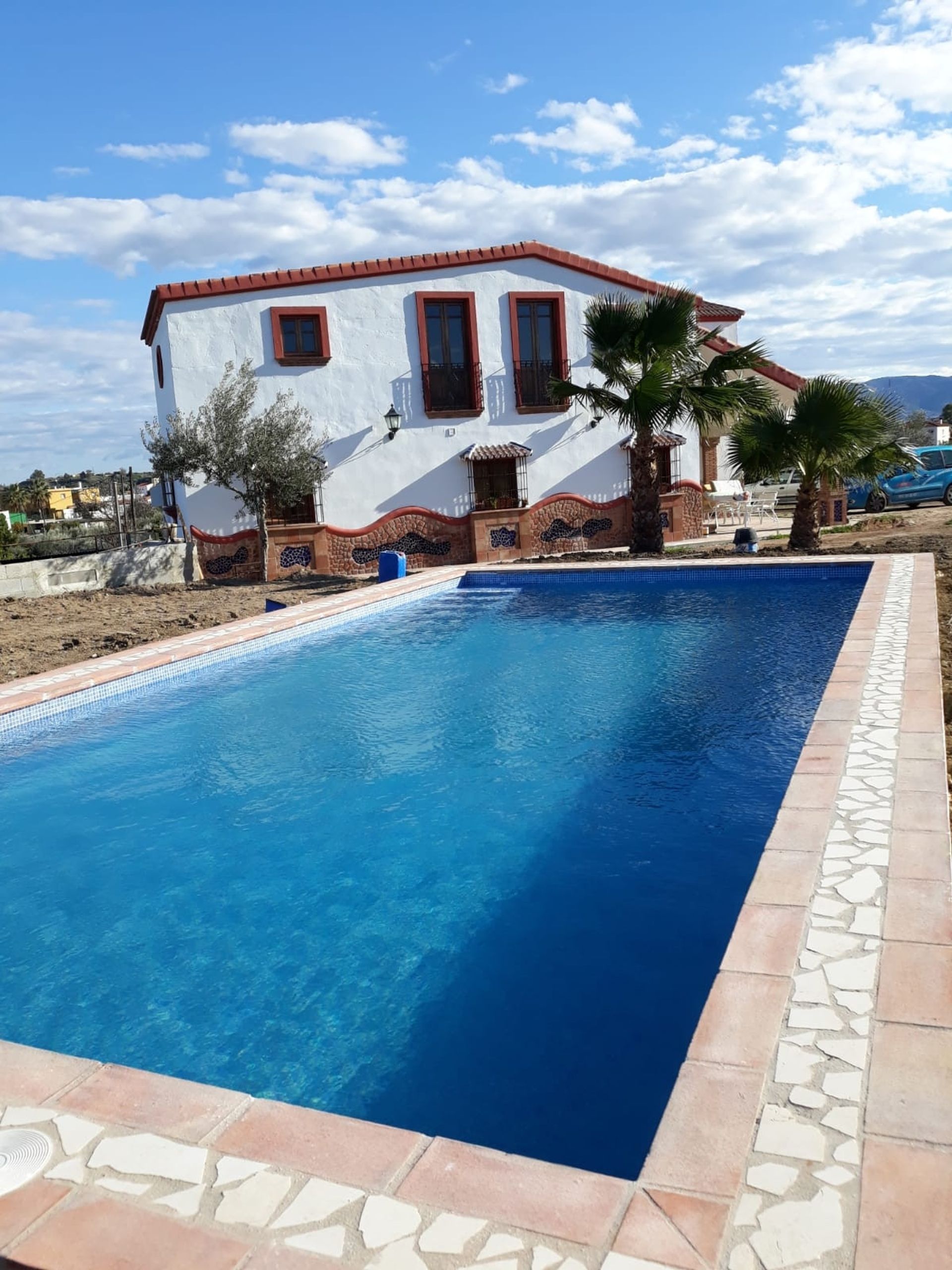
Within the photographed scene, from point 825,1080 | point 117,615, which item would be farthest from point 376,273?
point 825,1080

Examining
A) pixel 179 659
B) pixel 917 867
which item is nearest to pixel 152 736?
pixel 179 659

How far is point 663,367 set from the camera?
16.1 metres

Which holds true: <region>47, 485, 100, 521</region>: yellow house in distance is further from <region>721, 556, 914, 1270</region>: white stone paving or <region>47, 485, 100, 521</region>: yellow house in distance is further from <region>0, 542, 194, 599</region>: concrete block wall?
<region>721, 556, 914, 1270</region>: white stone paving

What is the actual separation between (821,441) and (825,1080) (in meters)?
13.6

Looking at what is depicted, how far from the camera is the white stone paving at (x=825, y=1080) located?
222cm

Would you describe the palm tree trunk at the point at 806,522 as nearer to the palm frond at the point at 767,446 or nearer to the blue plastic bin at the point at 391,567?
the palm frond at the point at 767,446

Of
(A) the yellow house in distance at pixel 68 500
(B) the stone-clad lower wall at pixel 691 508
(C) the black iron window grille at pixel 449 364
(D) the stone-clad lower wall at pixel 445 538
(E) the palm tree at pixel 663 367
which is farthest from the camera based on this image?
(A) the yellow house in distance at pixel 68 500

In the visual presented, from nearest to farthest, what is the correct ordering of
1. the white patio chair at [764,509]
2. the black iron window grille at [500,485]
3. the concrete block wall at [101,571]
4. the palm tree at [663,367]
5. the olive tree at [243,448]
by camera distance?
1. the concrete block wall at [101,571]
2. the palm tree at [663,367]
3. the olive tree at [243,448]
4. the black iron window grille at [500,485]
5. the white patio chair at [764,509]

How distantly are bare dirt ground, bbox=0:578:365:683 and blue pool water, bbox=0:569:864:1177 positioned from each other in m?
2.19

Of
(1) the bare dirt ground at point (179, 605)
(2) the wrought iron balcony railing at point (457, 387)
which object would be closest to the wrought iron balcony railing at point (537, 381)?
(2) the wrought iron balcony railing at point (457, 387)

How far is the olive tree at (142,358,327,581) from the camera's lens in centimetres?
1744

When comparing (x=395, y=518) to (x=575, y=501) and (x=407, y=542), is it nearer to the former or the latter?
(x=407, y=542)

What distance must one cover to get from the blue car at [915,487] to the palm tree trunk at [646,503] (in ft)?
31.7

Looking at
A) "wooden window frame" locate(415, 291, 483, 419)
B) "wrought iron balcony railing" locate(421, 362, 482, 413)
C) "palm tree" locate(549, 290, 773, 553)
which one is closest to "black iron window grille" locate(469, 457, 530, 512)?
"wooden window frame" locate(415, 291, 483, 419)
